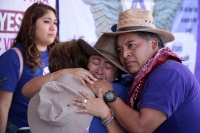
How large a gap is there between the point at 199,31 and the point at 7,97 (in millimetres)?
2890

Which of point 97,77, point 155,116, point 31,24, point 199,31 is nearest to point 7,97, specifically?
point 31,24

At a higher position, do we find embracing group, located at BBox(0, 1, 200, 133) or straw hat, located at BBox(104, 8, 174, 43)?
straw hat, located at BBox(104, 8, 174, 43)

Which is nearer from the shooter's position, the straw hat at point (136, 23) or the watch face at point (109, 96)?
the watch face at point (109, 96)

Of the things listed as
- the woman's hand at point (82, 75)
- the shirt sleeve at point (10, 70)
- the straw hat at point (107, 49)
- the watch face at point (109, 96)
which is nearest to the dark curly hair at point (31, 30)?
the shirt sleeve at point (10, 70)

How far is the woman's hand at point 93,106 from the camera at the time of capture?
1523mm

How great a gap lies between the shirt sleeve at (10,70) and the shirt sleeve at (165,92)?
1469 mm

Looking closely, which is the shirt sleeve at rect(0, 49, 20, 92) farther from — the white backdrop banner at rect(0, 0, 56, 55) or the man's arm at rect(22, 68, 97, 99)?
the man's arm at rect(22, 68, 97, 99)

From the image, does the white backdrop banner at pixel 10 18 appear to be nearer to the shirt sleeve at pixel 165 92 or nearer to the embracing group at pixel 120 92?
the embracing group at pixel 120 92

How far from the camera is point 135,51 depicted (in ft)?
5.86

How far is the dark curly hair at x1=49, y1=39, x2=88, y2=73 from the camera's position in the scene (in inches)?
67.1

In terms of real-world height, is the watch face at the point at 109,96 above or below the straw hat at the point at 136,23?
below

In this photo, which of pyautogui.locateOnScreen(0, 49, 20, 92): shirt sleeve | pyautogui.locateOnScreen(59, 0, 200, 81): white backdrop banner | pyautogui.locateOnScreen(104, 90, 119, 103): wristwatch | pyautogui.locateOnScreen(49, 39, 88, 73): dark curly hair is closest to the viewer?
pyautogui.locateOnScreen(104, 90, 119, 103): wristwatch

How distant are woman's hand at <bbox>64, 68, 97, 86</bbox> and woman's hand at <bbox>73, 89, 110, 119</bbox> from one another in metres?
0.07

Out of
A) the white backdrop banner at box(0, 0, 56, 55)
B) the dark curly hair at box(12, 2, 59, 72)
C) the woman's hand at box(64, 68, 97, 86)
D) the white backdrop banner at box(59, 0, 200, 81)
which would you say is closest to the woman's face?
the dark curly hair at box(12, 2, 59, 72)
